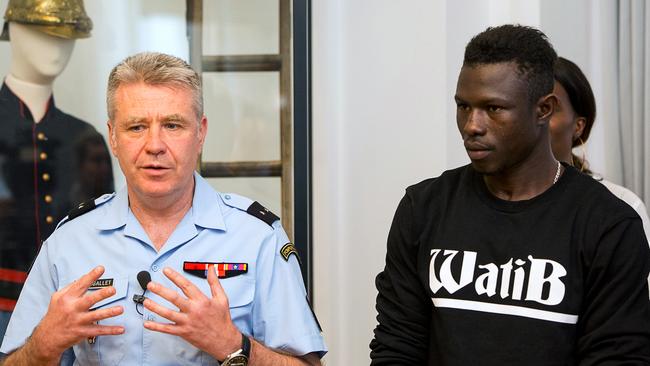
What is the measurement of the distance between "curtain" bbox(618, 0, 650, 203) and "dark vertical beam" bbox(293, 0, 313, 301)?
45.5 inches

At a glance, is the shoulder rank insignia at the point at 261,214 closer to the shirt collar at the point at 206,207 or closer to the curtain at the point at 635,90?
the shirt collar at the point at 206,207

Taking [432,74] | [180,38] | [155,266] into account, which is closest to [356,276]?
[432,74]

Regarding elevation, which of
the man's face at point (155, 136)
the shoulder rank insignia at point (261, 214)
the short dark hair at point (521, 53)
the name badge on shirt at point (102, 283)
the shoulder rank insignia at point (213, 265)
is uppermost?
the short dark hair at point (521, 53)

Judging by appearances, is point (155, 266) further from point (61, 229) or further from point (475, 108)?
point (475, 108)

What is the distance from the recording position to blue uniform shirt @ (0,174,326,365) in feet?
6.41

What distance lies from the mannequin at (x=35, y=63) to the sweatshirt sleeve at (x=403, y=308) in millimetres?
1711

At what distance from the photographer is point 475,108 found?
174 cm

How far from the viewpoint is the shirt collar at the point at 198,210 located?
2.07 meters

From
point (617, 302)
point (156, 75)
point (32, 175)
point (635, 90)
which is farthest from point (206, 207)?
point (635, 90)

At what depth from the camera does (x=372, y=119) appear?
3.19 m

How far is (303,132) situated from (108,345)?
1.44 meters

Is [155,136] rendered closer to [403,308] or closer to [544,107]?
[403,308]

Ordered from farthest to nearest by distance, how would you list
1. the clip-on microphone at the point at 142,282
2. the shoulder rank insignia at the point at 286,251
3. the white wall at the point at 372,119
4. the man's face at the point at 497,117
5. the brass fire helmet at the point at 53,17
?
the white wall at the point at 372,119
the brass fire helmet at the point at 53,17
the shoulder rank insignia at the point at 286,251
the clip-on microphone at the point at 142,282
the man's face at the point at 497,117

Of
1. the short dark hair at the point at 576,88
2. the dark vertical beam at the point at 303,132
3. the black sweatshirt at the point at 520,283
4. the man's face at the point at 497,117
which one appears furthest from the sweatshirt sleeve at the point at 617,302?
the dark vertical beam at the point at 303,132
